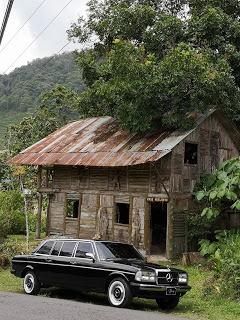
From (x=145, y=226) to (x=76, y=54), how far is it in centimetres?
1290

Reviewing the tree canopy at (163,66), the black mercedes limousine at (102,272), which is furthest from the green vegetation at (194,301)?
the tree canopy at (163,66)

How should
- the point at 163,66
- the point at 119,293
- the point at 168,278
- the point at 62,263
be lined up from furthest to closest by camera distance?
the point at 163,66
the point at 62,263
the point at 168,278
the point at 119,293

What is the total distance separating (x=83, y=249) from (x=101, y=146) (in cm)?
1148

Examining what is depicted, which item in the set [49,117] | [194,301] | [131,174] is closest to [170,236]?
[131,174]

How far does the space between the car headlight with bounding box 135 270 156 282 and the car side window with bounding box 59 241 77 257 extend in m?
2.38

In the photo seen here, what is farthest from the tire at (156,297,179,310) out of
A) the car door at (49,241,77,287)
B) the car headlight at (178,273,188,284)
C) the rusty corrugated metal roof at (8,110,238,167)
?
the rusty corrugated metal roof at (8,110,238,167)

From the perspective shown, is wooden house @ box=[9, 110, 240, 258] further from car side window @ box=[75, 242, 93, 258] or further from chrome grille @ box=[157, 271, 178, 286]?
chrome grille @ box=[157, 271, 178, 286]

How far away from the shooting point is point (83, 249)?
12039mm

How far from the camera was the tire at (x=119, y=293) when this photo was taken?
Result: 1059 centimetres

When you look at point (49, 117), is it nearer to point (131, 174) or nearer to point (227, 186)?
→ point (131, 174)

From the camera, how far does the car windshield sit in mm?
11703

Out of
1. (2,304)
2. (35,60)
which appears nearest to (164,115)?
(2,304)

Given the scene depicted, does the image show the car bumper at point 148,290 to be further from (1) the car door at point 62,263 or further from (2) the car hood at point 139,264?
(1) the car door at point 62,263

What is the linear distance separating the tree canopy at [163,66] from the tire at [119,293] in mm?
10873
